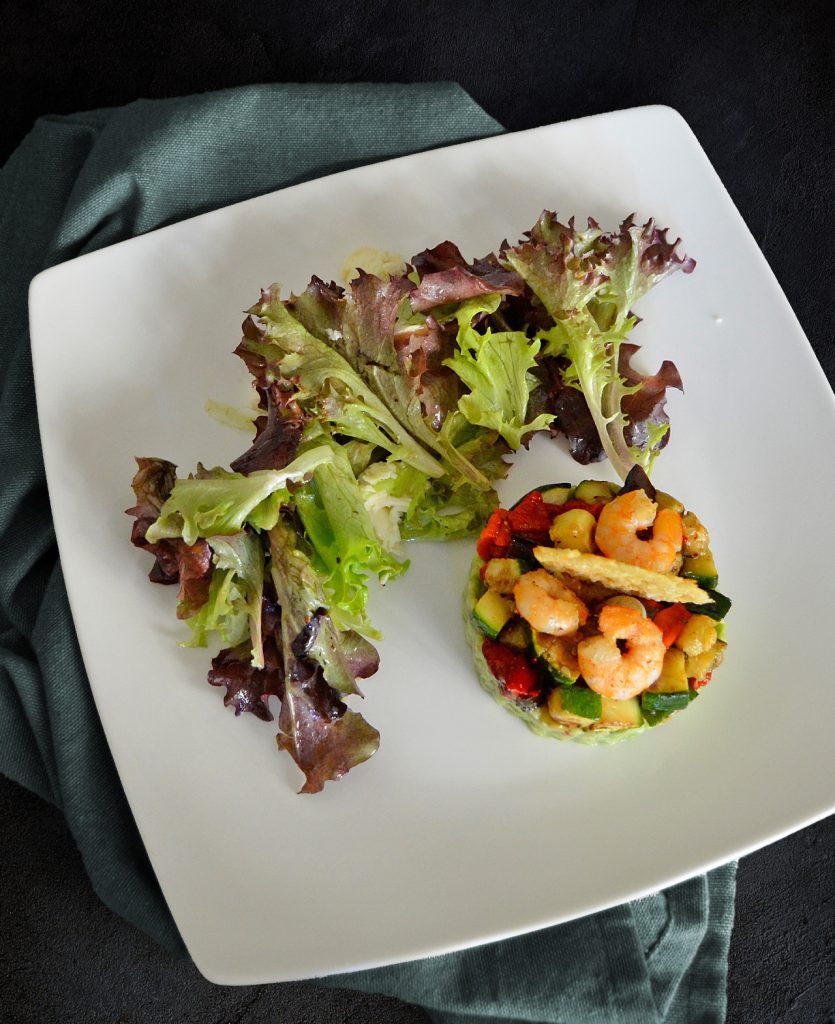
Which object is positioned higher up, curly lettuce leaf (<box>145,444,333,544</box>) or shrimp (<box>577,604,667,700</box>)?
curly lettuce leaf (<box>145,444,333,544</box>)

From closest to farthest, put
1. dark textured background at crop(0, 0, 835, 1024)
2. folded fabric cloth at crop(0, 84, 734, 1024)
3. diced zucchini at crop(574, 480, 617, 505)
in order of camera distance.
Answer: diced zucchini at crop(574, 480, 617, 505)
folded fabric cloth at crop(0, 84, 734, 1024)
dark textured background at crop(0, 0, 835, 1024)

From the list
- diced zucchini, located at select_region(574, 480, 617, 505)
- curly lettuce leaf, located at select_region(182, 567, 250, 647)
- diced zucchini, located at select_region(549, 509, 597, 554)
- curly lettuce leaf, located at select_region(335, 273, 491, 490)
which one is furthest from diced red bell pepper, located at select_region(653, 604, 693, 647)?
curly lettuce leaf, located at select_region(182, 567, 250, 647)

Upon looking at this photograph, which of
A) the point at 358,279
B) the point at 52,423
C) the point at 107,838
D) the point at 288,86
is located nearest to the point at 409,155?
the point at 288,86

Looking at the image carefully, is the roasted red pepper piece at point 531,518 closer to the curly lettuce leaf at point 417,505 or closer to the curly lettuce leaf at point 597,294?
the curly lettuce leaf at point 417,505

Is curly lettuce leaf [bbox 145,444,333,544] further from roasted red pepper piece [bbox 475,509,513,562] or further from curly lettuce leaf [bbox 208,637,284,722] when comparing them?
roasted red pepper piece [bbox 475,509,513,562]

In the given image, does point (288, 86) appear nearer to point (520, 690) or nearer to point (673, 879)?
point (520, 690)

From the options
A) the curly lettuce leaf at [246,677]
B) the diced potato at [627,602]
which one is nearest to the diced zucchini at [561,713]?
the diced potato at [627,602]

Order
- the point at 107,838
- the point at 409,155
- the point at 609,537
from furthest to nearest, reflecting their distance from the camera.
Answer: the point at 409,155 → the point at 107,838 → the point at 609,537
